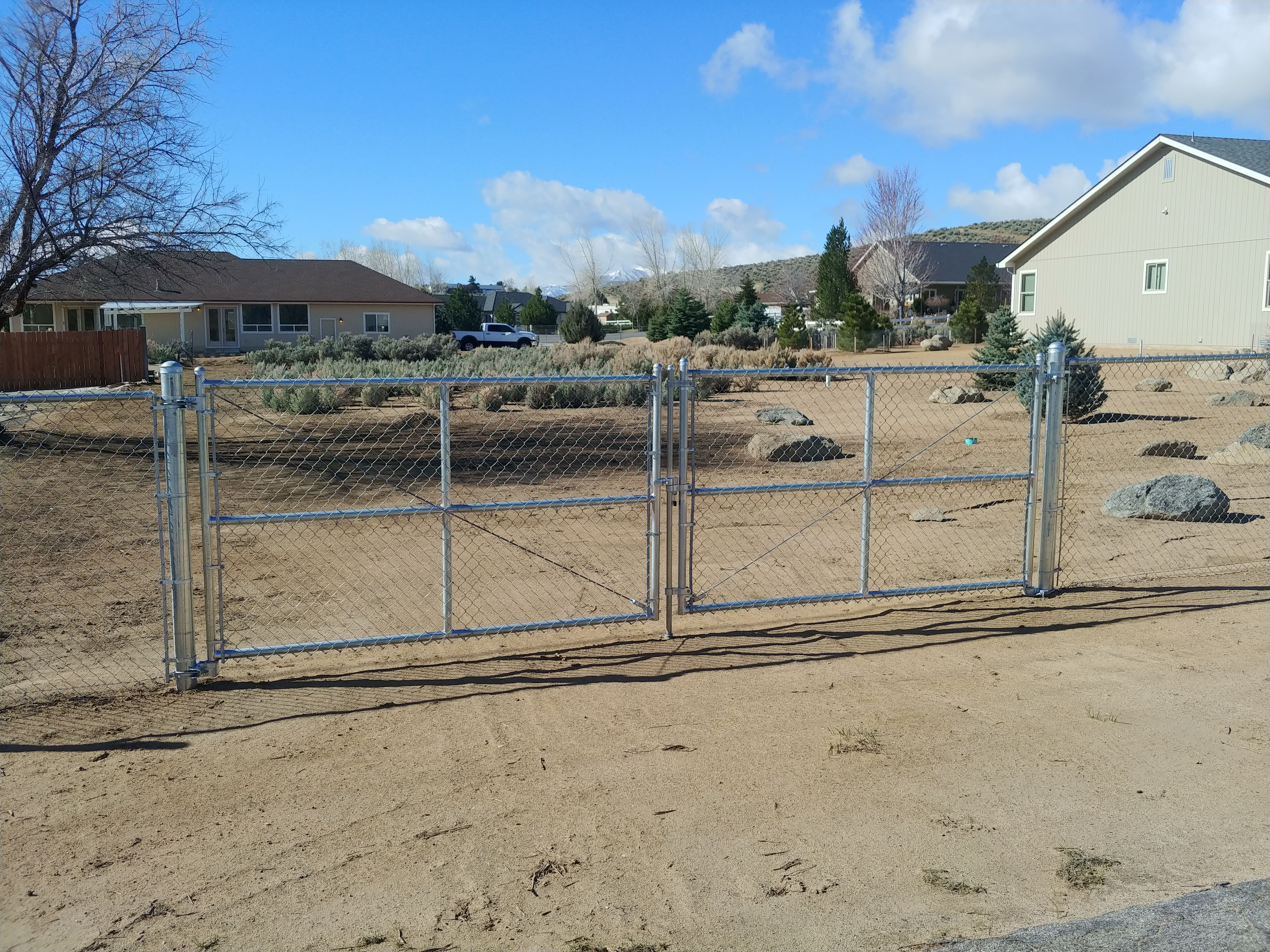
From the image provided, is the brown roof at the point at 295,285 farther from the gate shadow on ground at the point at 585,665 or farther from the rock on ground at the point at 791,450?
the gate shadow on ground at the point at 585,665

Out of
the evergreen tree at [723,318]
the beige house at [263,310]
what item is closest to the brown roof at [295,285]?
the beige house at [263,310]

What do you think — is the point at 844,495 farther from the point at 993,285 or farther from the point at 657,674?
the point at 993,285

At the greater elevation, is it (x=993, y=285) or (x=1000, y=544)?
(x=993, y=285)

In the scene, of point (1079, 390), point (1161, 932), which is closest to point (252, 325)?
point (1079, 390)

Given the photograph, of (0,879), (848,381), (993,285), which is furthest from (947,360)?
(0,879)

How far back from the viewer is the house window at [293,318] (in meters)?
55.6

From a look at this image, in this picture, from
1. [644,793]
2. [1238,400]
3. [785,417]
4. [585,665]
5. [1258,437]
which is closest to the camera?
[644,793]

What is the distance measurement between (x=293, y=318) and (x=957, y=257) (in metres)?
41.2

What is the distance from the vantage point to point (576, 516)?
12555 mm

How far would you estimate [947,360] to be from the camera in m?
37.3

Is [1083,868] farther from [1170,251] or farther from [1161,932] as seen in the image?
[1170,251]

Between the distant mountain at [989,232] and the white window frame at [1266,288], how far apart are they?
240ft

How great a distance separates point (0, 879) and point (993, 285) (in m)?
58.9

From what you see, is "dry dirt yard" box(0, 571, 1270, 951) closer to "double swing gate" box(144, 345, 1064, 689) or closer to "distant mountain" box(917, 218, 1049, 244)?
"double swing gate" box(144, 345, 1064, 689)
